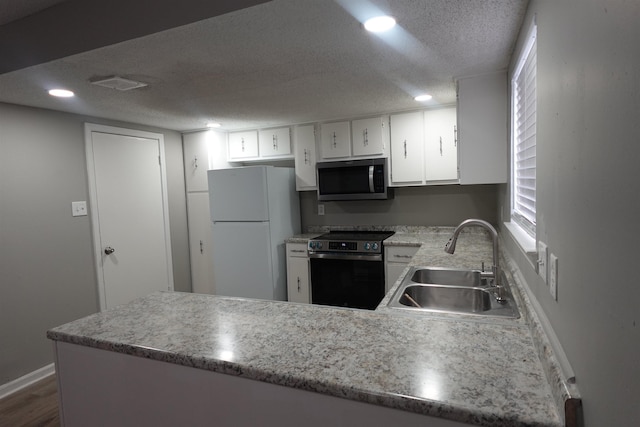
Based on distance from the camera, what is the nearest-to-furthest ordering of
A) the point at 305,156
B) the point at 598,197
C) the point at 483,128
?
1. the point at 598,197
2. the point at 483,128
3. the point at 305,156

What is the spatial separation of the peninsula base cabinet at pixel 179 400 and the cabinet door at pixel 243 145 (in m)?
3.14

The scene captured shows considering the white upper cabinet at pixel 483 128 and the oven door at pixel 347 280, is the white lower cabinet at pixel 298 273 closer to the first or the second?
the oven door at pixel 347 280

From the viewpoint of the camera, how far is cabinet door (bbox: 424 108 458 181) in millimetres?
3332

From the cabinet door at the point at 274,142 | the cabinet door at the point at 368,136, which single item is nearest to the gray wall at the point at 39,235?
the cabinet door at the point at 274,142

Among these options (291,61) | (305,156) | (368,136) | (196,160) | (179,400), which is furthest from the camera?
(196,160)

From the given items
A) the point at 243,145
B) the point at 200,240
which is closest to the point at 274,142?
the point at 243,145

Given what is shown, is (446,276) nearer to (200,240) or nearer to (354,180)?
(354,180)

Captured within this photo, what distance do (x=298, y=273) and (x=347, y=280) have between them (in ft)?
1.77

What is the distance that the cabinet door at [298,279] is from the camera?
3699 mm

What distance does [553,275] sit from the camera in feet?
3.11

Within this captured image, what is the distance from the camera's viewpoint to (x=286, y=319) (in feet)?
4.10

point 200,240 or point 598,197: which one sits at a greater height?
point 598,197

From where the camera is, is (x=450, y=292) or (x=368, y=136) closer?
(x=450, y=292)

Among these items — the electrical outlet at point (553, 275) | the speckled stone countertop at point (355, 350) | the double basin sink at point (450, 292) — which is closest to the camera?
the speckled stone countertop at point (355, 350)
